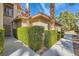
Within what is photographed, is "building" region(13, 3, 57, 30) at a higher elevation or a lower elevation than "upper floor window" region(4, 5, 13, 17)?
lower

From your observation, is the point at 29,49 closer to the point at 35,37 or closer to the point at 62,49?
the point at 35,37

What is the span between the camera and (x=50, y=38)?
256cm

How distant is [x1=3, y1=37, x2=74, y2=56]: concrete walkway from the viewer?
255 cm

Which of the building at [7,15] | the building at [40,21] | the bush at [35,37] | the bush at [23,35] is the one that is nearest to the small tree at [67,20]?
the building at [40,21]

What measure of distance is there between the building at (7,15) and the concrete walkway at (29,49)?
18 centimetres

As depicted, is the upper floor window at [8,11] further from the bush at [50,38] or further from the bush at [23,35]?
the bush at [50,38]

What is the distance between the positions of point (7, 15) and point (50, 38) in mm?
805

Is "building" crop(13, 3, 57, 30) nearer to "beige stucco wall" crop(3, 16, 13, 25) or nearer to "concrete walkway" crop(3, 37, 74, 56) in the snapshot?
"beige stucco wall" crop(3, 16, 13, 25)

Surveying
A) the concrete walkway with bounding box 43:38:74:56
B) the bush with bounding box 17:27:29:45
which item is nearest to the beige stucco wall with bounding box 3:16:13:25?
the bush with bounding box 17:27:29:45

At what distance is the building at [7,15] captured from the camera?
8.30 ft

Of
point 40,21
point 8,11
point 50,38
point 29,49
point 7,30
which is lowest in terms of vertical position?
point 29,49

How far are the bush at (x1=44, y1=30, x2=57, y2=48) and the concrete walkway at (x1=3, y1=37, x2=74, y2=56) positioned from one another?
2.8 inches

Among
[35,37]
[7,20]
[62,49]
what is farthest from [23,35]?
[62,49]

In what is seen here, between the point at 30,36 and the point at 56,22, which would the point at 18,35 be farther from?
the point at 56,22
